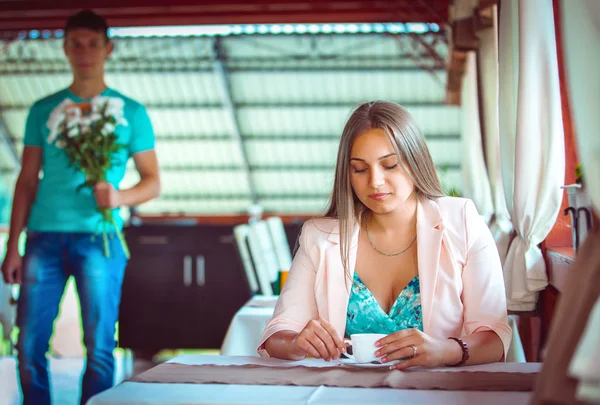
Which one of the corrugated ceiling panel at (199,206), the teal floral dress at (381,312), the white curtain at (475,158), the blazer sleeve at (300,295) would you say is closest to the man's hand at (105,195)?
the blazer sleeve at (300,295)

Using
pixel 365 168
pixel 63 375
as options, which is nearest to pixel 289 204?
pixel 63 375

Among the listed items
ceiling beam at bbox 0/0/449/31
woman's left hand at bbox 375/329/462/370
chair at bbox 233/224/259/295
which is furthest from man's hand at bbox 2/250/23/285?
ceiling beam at bbox 0/0/449/31

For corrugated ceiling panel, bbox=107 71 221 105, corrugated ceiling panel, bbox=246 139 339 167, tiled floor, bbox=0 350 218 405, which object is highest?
corrugated ceiling panel, bbox=107 71 221 105

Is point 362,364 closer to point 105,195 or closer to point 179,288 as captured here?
point 105,195

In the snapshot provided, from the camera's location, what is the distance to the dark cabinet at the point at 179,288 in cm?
693

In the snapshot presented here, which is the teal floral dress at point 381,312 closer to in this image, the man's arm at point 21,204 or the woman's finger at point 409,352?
the woman's finger at point 409,352

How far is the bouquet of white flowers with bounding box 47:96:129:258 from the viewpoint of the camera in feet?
9.03

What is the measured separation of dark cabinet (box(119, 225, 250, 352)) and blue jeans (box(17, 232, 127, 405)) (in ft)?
13.6

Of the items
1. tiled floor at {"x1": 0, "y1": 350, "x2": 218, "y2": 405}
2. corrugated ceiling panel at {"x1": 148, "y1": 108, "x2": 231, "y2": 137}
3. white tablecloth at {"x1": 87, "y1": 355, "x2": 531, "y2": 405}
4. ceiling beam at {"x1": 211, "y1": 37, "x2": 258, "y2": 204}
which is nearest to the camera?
white tablecloth at {"x1": 87, "y1": 355, "x2": 531, "y2": 405}

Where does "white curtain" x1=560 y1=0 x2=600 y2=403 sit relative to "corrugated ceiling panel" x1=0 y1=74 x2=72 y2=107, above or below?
below

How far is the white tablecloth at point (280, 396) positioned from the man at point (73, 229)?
4.84 feet

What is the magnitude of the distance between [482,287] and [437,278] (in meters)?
0.12

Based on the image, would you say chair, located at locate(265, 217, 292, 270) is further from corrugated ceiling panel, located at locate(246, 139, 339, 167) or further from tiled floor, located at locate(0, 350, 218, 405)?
corrugated ceiling panel, located at locate(246, 139, 339, 167)

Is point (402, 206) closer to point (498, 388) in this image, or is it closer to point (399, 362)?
point (399, 362)
